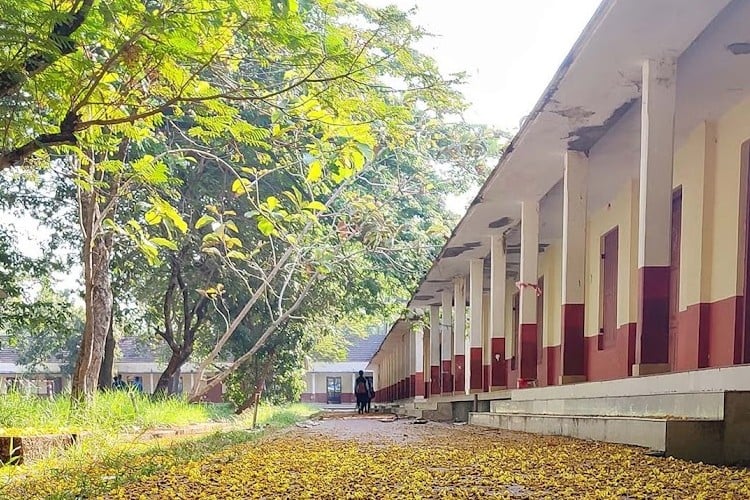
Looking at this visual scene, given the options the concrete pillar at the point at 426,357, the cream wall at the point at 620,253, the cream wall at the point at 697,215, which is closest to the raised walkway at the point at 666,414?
the cream wall at the point at 697,215

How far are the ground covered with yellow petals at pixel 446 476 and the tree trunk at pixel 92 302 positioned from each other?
12.9 ft

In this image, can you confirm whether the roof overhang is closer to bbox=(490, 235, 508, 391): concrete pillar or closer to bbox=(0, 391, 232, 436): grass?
bbox=(490, 235, 508, 391): concrete pillar

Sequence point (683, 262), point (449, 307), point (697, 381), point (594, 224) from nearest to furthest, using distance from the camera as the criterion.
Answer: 1. point (697, 381)
2. point (683, 262)
3. point (594, 224)
4. point (449, 307)

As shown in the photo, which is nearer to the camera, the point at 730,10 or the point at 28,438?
the point at 730,10

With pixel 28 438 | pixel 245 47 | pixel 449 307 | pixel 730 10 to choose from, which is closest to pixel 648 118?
pixel 730 10

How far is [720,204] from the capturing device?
571 centimetres

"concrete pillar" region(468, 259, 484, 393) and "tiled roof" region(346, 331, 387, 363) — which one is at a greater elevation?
"concrete pillar" region(468, 259, 484, 393)

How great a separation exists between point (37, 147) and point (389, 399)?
2688 centimetres

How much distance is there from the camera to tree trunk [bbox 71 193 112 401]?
6.71m

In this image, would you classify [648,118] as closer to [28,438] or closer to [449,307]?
[28,438]

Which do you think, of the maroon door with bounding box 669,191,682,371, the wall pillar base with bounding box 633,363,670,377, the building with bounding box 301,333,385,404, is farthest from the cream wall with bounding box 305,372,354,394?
the wall pillar base with bounding box 633,363,670,377

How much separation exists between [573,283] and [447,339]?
344 inches

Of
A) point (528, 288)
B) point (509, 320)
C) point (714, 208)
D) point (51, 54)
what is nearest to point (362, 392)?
point (509, 320)

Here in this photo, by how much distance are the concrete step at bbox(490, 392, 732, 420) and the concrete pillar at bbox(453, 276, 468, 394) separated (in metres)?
7.13
